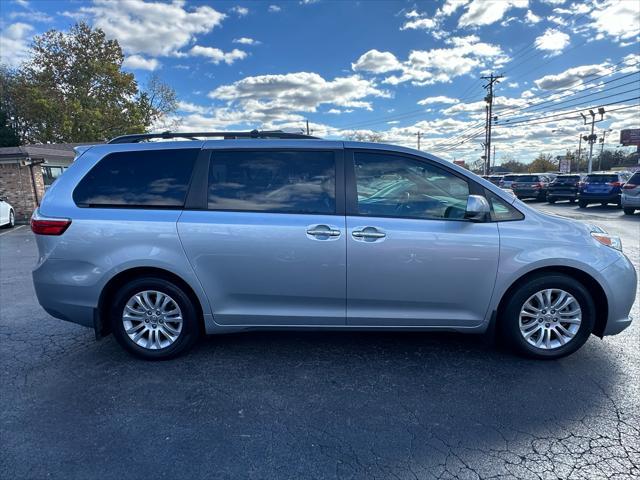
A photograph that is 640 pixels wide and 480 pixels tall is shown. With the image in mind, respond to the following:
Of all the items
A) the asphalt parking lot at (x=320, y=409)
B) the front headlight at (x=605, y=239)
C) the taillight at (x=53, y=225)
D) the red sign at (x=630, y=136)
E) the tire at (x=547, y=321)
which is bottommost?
the asphalt parking lot at (x=320, y=409)

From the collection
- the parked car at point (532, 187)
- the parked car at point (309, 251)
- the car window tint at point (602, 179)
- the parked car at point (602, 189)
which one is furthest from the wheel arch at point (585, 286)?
the parked car at point (532, 187)

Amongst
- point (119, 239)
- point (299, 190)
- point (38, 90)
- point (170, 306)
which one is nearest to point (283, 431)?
point (170, 306)

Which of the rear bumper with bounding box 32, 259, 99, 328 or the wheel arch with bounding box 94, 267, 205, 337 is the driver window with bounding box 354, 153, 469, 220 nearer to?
the wheel arch with bounding box 94, 267, 205, 337

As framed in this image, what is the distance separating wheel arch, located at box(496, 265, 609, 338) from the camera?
321 cm

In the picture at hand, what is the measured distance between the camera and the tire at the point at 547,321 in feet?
10.5

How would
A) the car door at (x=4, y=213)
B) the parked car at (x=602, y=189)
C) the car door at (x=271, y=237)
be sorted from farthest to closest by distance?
1. the parked car at (x=602, y=189)
2. the car door at (x=4, y=213)
3. the car door at (x=271, y=237)

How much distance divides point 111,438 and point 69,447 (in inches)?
8.8

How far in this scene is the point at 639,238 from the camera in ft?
32.0

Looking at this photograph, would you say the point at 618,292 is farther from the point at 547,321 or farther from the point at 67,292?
the point at 67,292

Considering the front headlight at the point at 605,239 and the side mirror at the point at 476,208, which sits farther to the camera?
the front headlight at the point at 605,239

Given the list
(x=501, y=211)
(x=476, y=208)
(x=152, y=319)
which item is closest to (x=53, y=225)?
(x=152, y=319)

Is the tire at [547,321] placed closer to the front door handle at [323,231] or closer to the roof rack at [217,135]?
the front door handle at [323,231]

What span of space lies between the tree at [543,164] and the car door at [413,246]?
295 ft

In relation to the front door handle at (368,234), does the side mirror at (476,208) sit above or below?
above
